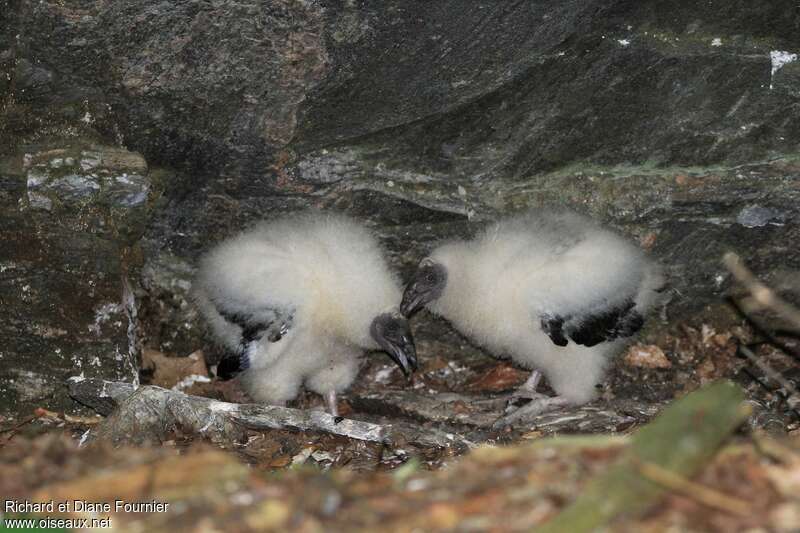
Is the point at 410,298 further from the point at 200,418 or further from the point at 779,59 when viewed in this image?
the point at 779,59

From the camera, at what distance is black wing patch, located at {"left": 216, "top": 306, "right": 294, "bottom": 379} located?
6.28 metres

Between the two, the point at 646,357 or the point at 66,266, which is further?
the point at 646,357

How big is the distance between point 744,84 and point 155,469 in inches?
174

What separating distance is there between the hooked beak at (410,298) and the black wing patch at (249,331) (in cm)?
82

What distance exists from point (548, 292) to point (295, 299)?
1.68 m

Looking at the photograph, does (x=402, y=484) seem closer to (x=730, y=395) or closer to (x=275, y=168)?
(x=730, y=395)

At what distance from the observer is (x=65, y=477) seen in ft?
10.8

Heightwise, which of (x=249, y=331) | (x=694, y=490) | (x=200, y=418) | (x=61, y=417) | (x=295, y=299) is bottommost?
(x=200, y=418)

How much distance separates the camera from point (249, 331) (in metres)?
6.35

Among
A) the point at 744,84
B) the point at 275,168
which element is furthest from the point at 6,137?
the point at 744,84

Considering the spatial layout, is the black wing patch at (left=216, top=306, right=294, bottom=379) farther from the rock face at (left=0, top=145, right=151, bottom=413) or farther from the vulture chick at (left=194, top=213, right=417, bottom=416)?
the rock face at (left=0, top=145, right=151, bottom=413)

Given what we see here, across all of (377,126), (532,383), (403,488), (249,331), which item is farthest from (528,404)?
(403,488)

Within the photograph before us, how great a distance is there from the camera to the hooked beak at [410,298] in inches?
261

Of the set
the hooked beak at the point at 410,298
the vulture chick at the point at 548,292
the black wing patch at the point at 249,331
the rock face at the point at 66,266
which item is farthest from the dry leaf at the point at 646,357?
the rock face at the point at 66,266
